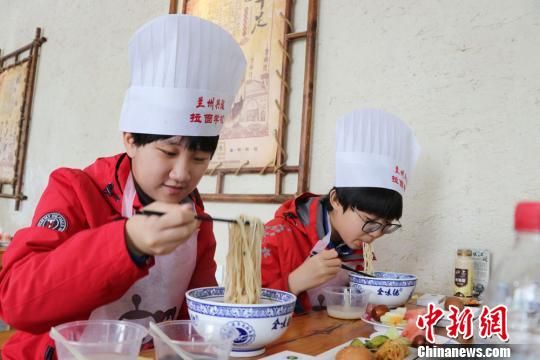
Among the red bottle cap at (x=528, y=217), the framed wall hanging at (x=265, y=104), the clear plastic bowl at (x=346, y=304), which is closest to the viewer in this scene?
the red bottle cap at (x=528, y=217)

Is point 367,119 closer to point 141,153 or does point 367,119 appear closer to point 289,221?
point 289,221

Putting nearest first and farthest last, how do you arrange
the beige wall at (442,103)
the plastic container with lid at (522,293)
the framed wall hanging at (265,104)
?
the plastic container with lid at (522,293) → the beige wall at (442,103) → the framed wall hanging at (265,104)

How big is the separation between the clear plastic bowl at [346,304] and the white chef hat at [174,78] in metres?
0.66

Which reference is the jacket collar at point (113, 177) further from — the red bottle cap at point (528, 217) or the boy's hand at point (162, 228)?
the red bottle cap at point (528, 217)

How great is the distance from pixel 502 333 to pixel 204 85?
36.2 inches

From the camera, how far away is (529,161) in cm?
199

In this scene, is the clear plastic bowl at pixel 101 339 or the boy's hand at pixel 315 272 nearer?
the clear plastic bowl at pixel 101 339

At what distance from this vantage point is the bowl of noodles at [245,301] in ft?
3.20

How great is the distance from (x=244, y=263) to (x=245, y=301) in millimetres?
109

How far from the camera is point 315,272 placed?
1.50 metres

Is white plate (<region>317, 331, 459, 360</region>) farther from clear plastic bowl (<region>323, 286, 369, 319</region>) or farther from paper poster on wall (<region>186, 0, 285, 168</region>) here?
paper poster on wall (<region>186, 0, 285, 168</region>)

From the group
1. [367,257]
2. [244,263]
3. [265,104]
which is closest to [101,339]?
[244,263]

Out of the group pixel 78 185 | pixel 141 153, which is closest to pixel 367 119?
pixel 141 153

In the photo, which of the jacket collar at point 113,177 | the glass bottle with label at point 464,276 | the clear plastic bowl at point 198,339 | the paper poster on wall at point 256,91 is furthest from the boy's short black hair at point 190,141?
the paper poster on wall at point 256,91
